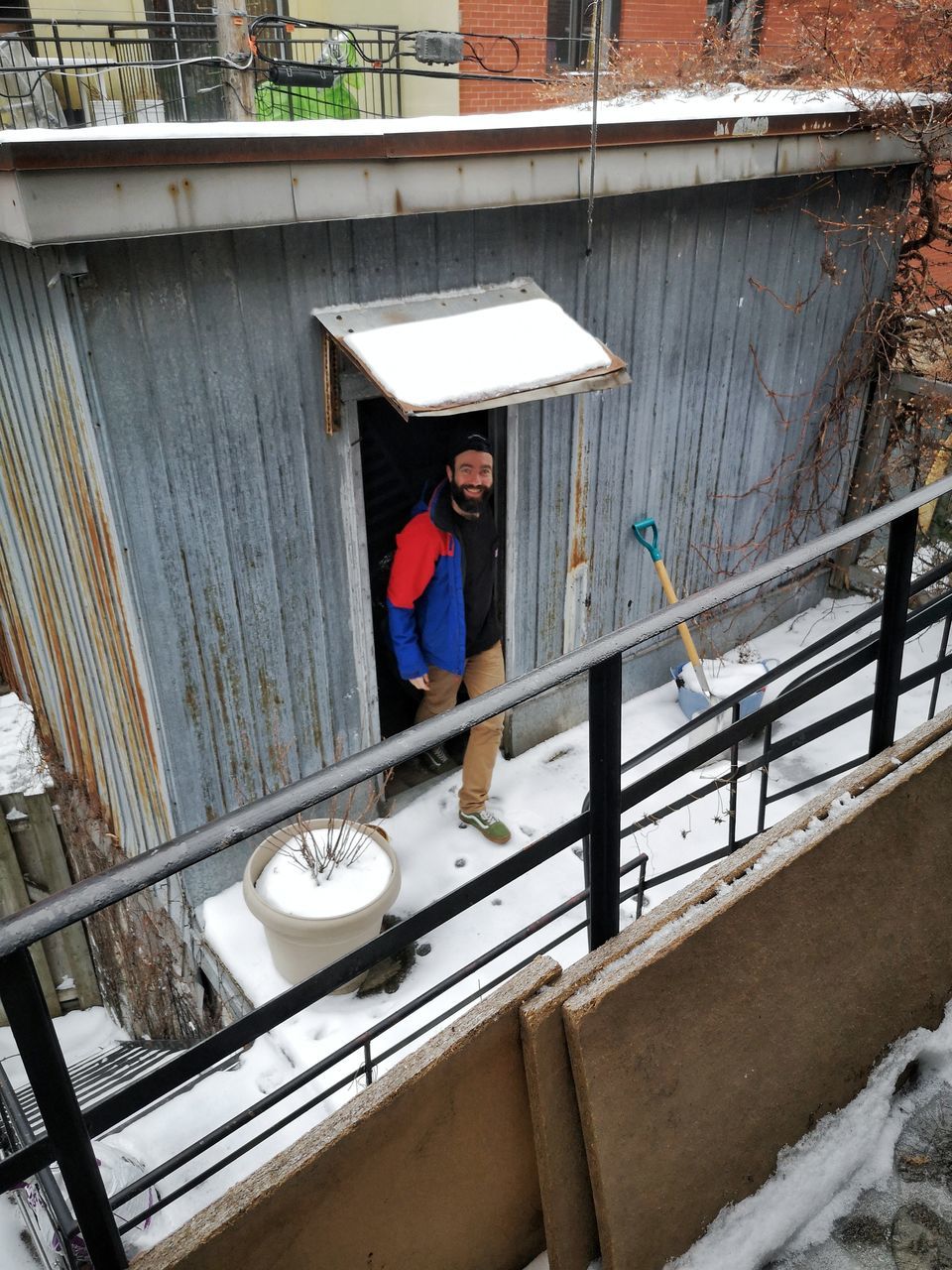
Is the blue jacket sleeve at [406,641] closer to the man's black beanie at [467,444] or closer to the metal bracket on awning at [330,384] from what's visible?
the man's black beanie at [467,444]

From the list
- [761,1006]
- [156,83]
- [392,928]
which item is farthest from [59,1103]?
[156,83]

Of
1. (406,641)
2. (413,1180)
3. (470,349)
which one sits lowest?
(406,641)

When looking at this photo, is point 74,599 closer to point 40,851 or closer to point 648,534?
point 40,851

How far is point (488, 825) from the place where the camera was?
5.03 m

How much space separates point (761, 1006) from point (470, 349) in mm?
3026

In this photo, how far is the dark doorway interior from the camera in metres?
5.69

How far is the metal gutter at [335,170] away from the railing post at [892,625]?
97.4 inches

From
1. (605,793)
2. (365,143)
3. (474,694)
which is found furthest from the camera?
(474,694)

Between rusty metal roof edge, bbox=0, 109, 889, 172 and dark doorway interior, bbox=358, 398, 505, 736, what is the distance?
5.85 feet

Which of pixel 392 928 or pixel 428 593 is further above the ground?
pixel 392 928

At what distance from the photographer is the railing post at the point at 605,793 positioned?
1.76 m

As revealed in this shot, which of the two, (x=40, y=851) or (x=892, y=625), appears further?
(x=40, y=851)

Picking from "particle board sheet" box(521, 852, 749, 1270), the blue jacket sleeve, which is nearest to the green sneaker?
the blue jacket sleeve

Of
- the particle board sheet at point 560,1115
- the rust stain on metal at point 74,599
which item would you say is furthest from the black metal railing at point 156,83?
the particle board sheet at point 560,1115
